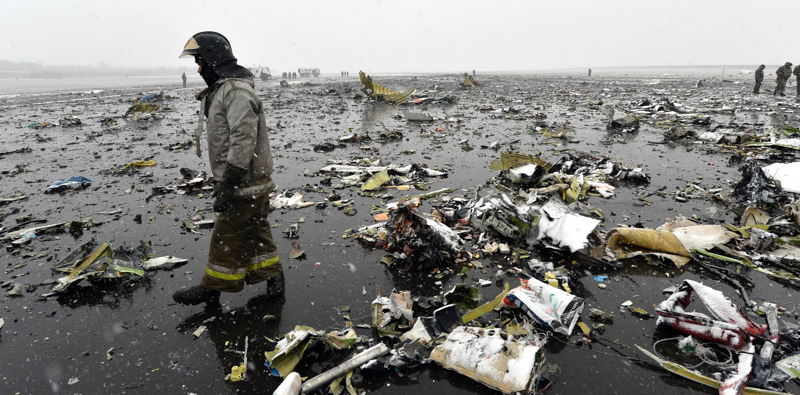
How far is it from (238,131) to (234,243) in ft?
2.89

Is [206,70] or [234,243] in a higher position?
[206,70]

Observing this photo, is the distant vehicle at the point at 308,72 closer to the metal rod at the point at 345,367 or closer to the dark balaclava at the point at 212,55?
the dark balaclava at the point at 212,55

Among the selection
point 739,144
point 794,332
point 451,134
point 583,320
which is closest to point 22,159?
point 451,134

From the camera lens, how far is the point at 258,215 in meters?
2.69

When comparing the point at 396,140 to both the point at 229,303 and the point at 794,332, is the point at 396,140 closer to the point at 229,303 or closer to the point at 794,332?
the point at 229,303

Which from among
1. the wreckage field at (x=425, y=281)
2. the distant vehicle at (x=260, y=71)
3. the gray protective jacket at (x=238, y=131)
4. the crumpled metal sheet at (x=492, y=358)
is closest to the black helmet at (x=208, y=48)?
the gray protective jacket at (x=238, y=131)

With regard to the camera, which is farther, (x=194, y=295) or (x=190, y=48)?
(x=194, y=295)

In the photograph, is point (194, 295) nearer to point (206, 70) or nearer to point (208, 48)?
point (206, 70)

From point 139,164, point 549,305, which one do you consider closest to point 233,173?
point 549,305

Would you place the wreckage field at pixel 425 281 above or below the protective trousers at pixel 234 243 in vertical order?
below

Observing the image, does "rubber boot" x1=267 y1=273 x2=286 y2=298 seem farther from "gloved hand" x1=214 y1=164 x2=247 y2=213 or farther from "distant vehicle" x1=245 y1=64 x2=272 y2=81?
"distant vehicle" x1=245 y1=64 x2=272 y2=81

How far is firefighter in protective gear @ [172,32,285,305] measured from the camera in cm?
238

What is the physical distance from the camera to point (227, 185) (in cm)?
241

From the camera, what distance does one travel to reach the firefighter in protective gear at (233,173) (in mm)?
2381
